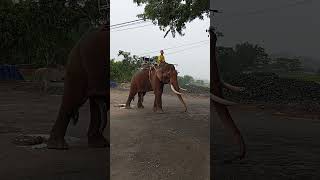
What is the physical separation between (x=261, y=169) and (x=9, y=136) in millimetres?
1664

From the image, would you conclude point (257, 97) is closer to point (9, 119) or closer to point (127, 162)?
point (127, 162)

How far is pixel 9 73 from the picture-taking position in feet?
9.01

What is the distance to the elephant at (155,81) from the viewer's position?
258 cm

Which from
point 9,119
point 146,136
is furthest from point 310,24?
point 9,119

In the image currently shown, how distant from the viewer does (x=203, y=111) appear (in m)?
2.55

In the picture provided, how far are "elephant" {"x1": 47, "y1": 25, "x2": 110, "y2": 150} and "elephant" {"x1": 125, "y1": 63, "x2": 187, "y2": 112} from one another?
244 mm

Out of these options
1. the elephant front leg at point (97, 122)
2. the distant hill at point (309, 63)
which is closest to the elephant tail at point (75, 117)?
the elephant front leg at point (97, 122)

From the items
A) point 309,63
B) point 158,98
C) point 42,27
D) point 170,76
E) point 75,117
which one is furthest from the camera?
point 75,117

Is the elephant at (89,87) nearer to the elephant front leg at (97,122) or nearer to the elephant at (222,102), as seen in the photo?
the elephant front leg at (97,122)

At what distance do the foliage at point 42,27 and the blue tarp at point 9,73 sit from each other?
38mm

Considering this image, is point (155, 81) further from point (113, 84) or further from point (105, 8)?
point (105, 8)

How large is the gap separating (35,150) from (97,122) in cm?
45

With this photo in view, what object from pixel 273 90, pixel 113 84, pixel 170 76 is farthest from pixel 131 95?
pixel 273 90

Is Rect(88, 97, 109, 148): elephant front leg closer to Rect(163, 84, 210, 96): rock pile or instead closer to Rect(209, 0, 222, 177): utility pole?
Rect(163, 84, 210, 96): rock pile
